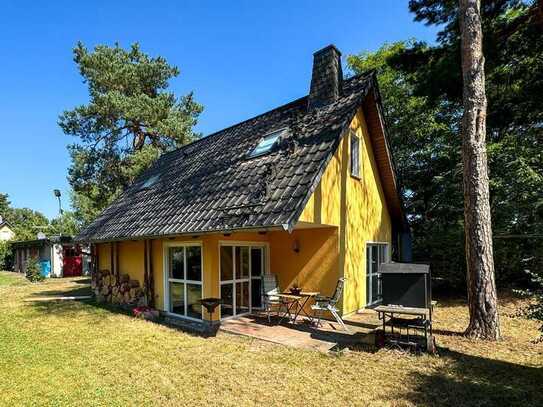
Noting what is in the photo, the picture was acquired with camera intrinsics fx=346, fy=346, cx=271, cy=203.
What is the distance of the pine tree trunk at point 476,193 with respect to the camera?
7148 mm

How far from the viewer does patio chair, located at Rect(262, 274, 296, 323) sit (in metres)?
8.88

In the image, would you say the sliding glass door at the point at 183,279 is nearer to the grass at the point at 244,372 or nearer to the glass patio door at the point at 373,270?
the grass at the point at 244,372

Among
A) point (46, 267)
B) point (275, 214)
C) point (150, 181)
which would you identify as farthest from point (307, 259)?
point (46, 267)

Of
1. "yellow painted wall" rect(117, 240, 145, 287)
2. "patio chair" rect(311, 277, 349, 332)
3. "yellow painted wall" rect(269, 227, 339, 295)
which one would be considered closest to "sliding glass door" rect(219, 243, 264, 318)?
"yellow painted wall" rect(269, 227, 339, 295)

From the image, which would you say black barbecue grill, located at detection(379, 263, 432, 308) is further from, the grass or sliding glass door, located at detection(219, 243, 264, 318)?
sliding glass door, located at detection(219, 243, 264, 318)

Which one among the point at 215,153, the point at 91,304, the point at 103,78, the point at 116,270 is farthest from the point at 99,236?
the point at 103,78

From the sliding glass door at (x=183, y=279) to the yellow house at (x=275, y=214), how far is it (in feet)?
0.10

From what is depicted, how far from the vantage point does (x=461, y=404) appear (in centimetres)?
444

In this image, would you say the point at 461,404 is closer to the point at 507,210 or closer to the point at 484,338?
the point at 484,338

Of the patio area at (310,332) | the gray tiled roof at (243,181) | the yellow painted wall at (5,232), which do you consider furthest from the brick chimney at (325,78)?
the yellow painted wall at (5,232)

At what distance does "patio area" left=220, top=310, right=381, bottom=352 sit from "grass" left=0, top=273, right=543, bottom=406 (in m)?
0.38

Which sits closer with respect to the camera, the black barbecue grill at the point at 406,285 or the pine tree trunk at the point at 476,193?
the black barbecue grill at the point at 406,285

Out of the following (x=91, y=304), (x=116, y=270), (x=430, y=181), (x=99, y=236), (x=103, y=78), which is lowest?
(x=91, y=304)

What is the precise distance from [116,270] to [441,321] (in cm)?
1086
